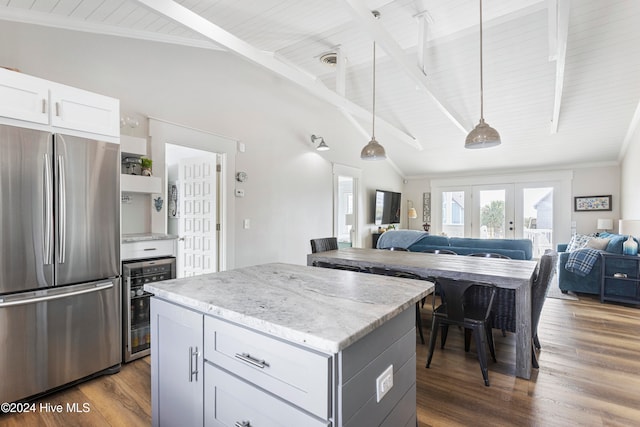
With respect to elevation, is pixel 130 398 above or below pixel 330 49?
below

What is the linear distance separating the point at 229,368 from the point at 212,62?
12.5 feet

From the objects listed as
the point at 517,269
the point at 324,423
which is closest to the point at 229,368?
the point at 324,423

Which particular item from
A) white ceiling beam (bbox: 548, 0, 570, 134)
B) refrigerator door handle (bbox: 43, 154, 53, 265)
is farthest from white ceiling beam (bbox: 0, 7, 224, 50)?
white ceiling beam (bbox: 548, 0, 570, 134)

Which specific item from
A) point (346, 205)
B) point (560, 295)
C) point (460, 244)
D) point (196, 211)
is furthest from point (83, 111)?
point (560, 295)

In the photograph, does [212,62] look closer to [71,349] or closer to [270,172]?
[270,172]

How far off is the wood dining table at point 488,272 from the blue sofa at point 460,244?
1.39 m

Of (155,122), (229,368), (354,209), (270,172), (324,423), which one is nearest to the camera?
(324,423)

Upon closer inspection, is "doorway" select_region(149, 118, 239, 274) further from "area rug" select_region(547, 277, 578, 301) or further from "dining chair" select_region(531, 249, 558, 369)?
"area rug" select_region(547, 277, 578, 301)

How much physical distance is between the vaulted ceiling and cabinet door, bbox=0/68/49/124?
0.89 m

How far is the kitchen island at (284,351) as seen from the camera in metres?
0.97

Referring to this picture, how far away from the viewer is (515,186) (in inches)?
303

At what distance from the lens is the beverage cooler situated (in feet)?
8.55

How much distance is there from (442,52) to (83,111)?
4266 mm

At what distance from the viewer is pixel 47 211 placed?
2115 millimetres
